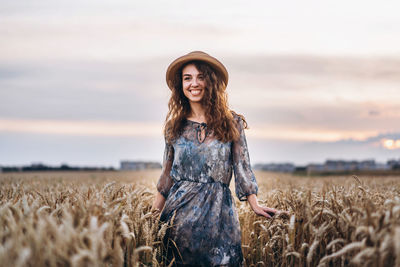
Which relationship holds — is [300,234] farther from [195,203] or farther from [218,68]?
[218,68]

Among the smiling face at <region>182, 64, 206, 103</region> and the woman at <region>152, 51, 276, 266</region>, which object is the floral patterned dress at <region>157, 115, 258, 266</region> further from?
the smiling face at <region>182, 64, 206, 103</region>

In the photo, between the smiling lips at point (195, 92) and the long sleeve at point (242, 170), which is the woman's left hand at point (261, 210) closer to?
the long sleeve at point (242, 170)

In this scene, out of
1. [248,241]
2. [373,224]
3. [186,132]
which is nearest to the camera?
[373,224]

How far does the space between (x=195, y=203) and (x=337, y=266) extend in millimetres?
1336

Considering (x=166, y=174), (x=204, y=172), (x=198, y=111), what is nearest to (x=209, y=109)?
(x=198, y=111)

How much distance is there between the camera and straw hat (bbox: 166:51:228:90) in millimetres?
3729

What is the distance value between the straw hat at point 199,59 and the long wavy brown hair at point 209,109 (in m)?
0.04

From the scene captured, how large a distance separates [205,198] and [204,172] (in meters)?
0.24

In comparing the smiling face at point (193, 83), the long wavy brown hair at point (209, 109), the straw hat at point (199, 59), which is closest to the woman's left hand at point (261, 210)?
the long wavy brown hair at point (209, 109)

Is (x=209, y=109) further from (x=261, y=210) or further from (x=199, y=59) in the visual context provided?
(x=261, y=210)

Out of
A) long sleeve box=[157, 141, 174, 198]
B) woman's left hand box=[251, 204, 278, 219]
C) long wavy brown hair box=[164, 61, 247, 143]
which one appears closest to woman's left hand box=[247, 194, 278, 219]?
woman's left hand box=[251, 204, 278, 219]

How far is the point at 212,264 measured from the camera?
10.8ft

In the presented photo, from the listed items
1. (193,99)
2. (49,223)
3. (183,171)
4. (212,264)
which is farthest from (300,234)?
(49,223)

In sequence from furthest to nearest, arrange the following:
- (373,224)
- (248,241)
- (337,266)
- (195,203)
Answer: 1. (248,241)
2. (195,203)
3. (337,266)
4. (373,224)
